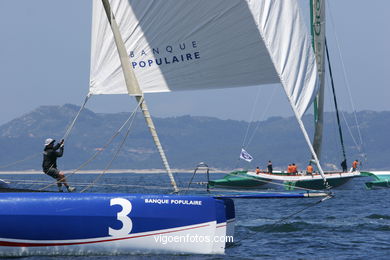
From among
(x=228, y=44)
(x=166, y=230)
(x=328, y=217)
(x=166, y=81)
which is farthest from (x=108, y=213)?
(x=328, y=217)

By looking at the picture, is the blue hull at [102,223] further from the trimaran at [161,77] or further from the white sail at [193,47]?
the white sail at [193,47]

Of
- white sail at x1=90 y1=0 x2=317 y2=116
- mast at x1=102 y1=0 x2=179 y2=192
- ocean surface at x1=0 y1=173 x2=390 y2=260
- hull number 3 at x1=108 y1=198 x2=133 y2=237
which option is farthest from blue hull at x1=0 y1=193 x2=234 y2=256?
white sail at x1=90 y1=0 x2=317 y2=116

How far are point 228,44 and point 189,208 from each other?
3522mm

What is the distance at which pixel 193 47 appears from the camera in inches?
696

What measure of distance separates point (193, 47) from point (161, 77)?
93cm

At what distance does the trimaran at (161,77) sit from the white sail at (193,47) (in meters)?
0.02

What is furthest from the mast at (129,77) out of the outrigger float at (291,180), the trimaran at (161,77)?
the outrigger float at (291,180)

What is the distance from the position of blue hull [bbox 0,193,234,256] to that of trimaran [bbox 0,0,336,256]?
19 millimetres

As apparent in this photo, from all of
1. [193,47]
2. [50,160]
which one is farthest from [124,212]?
[193,47]

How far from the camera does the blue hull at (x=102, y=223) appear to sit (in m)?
16.4

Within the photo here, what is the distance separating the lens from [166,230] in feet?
54.9

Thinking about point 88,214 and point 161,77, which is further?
point 161,77

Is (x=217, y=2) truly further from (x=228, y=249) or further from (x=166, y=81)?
(x=228, y=249)

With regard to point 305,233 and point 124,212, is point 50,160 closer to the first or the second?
point 124,212
